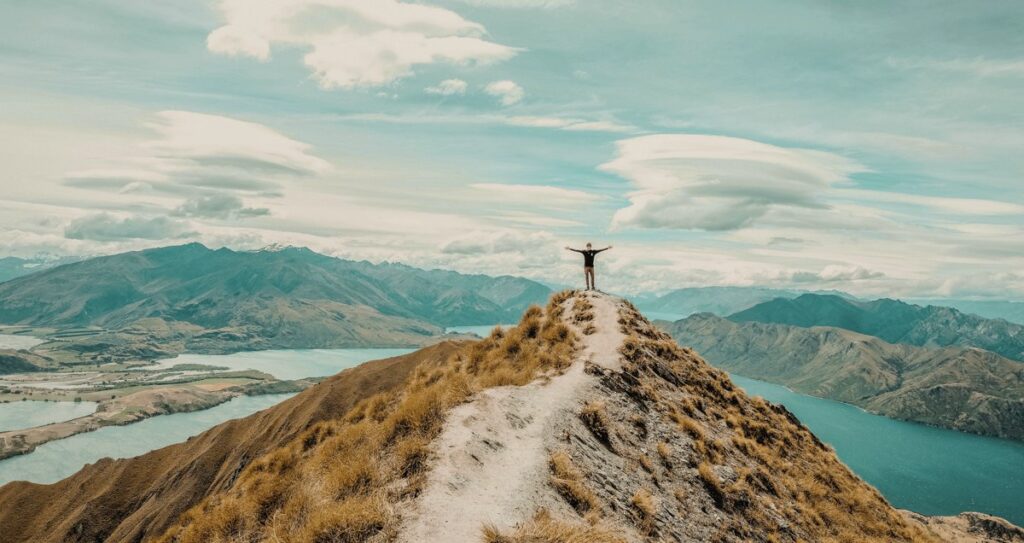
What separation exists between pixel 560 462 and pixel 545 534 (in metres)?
5.15

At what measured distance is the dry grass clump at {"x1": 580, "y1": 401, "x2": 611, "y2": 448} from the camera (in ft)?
72.2

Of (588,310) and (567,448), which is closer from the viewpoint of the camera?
(567,448)

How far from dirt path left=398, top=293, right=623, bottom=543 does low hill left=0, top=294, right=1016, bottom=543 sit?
61mm

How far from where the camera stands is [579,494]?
16.0 m

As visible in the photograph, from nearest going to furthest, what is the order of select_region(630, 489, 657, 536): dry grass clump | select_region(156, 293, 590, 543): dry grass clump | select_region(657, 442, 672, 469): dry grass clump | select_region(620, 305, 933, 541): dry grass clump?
select_region(156, 293, 590, 543): dry grass clump
select_region(630, 489, 657, 536): dry grass clump
select_region(657, 442, 672, 469): dry grass clump
select_region(620, 305, 933, 541): dry grass clump

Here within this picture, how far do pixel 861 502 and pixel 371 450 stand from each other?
1349 inches

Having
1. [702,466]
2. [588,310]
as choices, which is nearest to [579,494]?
[702,466]

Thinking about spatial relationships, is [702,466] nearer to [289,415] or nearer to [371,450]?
[371,450]

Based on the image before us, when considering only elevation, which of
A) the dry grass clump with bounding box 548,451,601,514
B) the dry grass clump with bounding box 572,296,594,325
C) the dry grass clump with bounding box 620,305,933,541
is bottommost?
the dry grass clump with bounding box 620,305,933,541

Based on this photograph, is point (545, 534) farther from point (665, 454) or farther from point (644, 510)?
point (665, 454)

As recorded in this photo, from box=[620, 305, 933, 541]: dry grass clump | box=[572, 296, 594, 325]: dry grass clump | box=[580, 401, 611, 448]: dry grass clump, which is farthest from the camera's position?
box=[572, 296, 594, 325]: dry grass clump

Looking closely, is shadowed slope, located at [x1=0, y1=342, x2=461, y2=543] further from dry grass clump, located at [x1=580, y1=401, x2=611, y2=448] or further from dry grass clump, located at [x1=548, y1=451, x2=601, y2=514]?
dry grass clump, located at [x1=548, y1=451, x2=601, y2=514]

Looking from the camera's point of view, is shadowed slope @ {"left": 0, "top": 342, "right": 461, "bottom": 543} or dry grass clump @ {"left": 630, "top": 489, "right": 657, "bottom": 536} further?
shadowed slope @ {"left": 0, "top": 342, "right": 461, "bottom": 543}

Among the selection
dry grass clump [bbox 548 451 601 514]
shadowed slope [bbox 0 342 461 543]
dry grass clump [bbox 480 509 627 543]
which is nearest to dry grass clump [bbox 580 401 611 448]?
dry grass clump [bbox 548 451 601 514]
